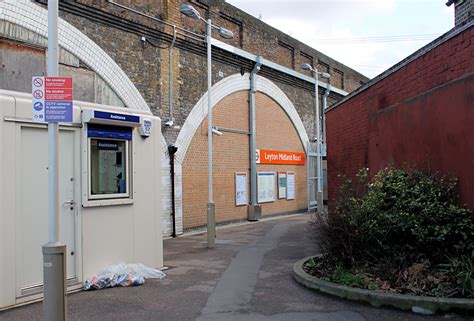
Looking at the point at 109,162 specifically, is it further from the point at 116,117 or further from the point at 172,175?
the point at 172,175

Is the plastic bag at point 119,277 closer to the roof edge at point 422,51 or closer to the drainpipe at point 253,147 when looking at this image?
the roof edge at point 422,51

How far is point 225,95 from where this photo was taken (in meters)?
18.2

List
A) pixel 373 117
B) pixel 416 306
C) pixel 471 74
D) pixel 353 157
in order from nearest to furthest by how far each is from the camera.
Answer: pixel 416 306, pixel 471 74, pixel 373 117, pixel 353 157

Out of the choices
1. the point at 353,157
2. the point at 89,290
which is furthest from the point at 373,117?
the point at 89,290

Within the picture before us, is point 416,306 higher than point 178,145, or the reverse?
point 178,145

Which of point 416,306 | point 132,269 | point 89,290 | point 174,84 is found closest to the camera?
point 416,306

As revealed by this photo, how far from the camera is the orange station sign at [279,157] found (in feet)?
67.7

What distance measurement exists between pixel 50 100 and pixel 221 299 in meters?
3.76

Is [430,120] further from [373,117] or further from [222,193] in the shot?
[222,193]

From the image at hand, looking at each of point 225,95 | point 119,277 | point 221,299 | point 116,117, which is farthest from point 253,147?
point 221,299

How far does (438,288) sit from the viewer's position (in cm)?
633

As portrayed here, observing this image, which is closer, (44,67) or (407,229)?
(407,229)

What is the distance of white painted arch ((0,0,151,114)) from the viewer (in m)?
10.4

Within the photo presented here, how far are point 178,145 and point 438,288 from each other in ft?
33.6
